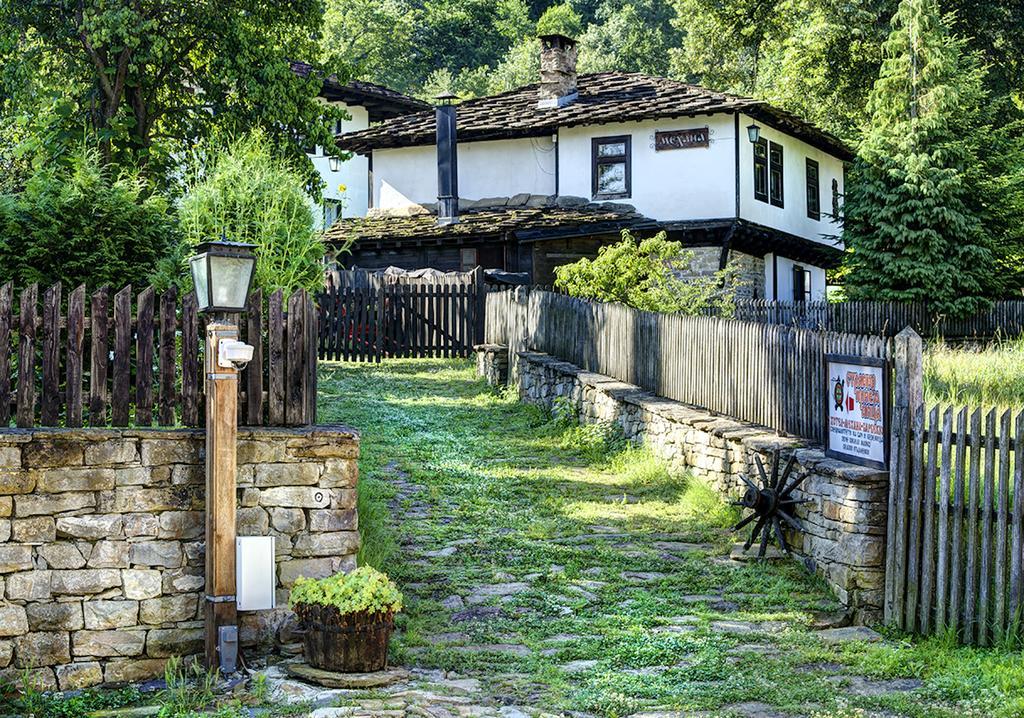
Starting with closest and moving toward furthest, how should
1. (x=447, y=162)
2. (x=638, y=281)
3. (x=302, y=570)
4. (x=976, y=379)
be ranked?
(x=302, y=570) < (x=976, y=379) < (x=638, y=281) < (x=447, y=162)

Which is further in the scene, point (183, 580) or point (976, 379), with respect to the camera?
point (976, 379)

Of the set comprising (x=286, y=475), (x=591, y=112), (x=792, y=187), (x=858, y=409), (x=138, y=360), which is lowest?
(x=286, y=475)

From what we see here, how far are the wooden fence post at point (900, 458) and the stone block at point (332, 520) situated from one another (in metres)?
3.57

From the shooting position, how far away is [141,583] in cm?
691

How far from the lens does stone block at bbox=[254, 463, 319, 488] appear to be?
7.13m

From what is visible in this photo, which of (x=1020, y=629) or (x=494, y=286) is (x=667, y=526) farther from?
(x=494, y=286)

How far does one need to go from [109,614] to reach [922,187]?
21.7m

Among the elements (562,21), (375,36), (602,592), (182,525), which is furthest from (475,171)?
(562,21)

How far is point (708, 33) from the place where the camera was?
138 ft

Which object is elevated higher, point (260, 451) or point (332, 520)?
point (260, 451)

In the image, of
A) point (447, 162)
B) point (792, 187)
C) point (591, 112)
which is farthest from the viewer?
point (792, 187)

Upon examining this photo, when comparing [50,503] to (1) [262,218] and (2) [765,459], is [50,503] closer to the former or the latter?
(1) [262,218]

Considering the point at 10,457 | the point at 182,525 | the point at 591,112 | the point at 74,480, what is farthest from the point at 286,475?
the point at 591,112

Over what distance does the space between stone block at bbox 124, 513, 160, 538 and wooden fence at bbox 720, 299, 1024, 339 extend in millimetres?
18522
